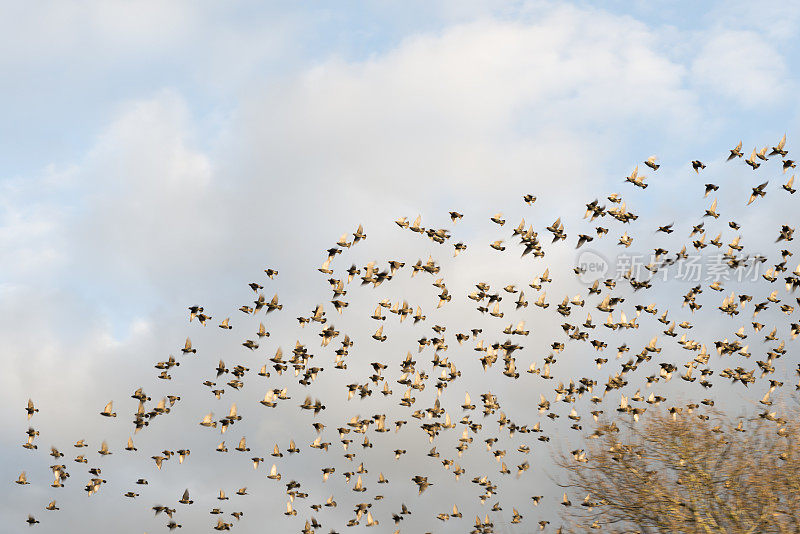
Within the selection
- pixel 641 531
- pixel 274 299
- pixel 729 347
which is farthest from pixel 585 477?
pixel 274 299

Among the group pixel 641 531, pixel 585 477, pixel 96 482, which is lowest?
pixel 641 531

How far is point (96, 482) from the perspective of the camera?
47.3m

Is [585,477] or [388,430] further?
[388,430]

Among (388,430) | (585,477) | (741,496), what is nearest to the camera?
(741,496)

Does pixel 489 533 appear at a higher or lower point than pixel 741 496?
higher

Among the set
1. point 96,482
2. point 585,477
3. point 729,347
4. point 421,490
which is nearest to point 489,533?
point 421,490

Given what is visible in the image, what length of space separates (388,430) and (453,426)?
12.3 feet

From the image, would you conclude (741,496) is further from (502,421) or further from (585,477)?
(502,421)

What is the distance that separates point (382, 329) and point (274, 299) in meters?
5.68

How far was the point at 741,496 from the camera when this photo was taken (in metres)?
34.4

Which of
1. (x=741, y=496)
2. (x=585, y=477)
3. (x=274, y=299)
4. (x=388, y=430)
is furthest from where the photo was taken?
(x=388, y=430)

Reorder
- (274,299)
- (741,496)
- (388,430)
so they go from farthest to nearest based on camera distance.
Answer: (388,430), (274,299), (741,496)

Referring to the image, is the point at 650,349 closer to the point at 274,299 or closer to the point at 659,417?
the point at 659,417

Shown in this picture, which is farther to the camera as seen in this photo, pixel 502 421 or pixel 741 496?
pixel 502 421
